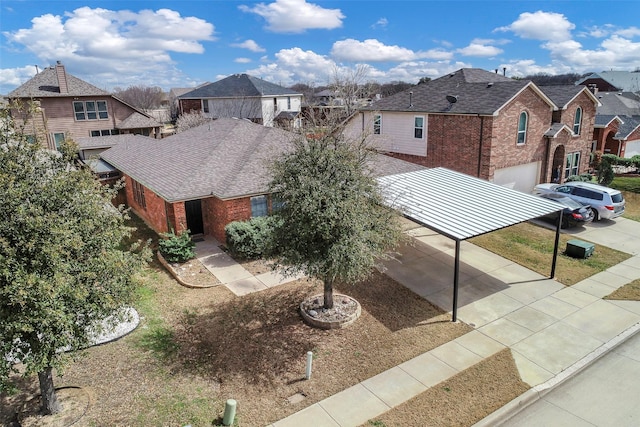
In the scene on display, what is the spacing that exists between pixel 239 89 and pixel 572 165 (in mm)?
39244

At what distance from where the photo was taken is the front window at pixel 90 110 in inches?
1566

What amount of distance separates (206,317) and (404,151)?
18.9 metres

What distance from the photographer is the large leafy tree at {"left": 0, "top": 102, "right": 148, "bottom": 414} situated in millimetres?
6453

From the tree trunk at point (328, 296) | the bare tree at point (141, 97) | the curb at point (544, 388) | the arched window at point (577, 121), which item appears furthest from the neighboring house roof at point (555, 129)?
the bare tree at point (141, 97)

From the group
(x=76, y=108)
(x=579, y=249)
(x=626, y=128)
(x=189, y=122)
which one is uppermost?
(x=76, y=108)

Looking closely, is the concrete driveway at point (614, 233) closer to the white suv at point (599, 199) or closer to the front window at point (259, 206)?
the white suv at point (599, 199)

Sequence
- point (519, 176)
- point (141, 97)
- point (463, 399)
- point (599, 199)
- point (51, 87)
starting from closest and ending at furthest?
point (463, 399), point (599, 199), point (519, 176), point (51, 87), point (141, 97)

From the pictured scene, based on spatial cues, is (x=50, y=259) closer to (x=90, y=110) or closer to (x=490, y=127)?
(x=490, y=127)

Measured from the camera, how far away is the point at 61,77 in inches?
1518

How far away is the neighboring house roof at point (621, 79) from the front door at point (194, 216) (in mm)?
77476

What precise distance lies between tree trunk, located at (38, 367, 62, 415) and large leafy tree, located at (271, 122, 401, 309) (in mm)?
5630

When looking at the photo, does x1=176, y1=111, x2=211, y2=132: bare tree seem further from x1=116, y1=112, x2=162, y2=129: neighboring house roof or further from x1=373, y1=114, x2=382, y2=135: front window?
x1=373, y1=114, x2=382, y2=135: front window

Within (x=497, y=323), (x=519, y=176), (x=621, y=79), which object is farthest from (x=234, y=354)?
(x=621, y=79)

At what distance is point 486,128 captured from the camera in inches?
885
